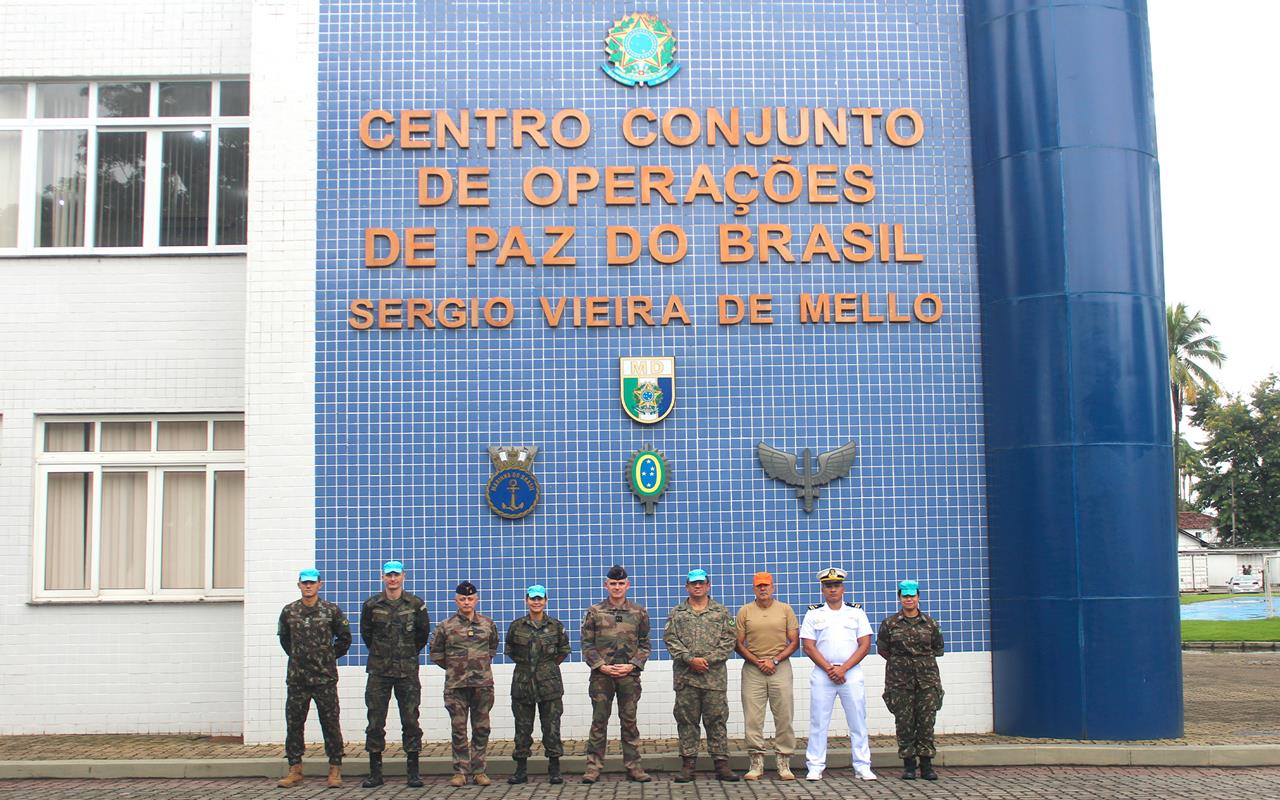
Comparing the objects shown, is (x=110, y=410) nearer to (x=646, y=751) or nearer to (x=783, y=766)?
(x=646, y=751)

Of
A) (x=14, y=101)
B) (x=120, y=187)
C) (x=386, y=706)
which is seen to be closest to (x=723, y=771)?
(x=386, y=706)

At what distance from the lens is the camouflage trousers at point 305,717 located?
1045 cm

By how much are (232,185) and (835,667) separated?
27.0 feet

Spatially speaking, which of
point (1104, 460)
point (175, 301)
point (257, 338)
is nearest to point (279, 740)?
point (257, 338)

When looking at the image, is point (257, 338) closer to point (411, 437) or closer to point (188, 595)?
point (411, 437)

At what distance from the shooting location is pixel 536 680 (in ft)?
34.8

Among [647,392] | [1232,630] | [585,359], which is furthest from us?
[1232,630]

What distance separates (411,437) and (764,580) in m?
3.77

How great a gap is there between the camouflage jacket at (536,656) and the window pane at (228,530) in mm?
3891

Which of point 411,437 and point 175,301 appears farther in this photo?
point 175,301

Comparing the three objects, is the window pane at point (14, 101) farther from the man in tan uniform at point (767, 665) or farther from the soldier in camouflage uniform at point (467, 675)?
the man in tan uniform at point (767, 665)

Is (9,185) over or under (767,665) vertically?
over

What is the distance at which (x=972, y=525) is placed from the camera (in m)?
12.3

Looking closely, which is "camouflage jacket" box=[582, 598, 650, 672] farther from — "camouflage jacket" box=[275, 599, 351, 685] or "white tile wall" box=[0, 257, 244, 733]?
"white tile wall" box=[0, 257, 244, 733]
